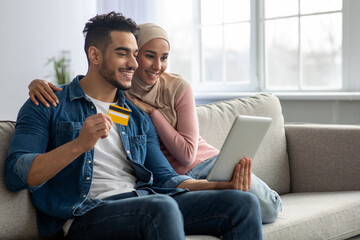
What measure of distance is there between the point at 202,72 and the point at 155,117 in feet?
7.75

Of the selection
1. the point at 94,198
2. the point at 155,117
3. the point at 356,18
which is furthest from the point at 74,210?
the point at 356,18

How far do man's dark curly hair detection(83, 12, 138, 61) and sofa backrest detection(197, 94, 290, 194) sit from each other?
0.64 meters

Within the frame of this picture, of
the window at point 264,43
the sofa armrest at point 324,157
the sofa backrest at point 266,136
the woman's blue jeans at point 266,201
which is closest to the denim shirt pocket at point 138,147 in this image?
the woman's blue jeans at point 266,201

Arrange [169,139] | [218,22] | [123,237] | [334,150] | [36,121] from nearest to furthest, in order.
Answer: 1. [123,237]
2. [36,121]
3. [169,139]
4. [334,150]
5. [218,22]

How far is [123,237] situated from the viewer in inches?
59.0

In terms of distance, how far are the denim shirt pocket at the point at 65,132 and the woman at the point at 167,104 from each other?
385 mm

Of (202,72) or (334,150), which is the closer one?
(334,150)

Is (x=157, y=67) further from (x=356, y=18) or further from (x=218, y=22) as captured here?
(x=218, y=22)

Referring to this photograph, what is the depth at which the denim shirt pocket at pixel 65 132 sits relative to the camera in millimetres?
1673

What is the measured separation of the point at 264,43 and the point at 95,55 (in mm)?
2238

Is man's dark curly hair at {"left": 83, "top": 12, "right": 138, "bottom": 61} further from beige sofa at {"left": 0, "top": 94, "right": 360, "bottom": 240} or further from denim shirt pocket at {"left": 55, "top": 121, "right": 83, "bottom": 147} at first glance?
beige sofa at {"left": 0, "top": 94, "right": 360, "bottom": 240}

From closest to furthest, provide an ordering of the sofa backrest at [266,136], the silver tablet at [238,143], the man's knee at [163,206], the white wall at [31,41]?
the man's knee at [163,206] → the silver tablet at [238,143] → the sofa backrest at [266,136] → the white wall at [31,41]

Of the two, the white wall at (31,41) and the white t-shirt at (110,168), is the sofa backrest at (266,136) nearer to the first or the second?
the white t-shirt at (110,168)

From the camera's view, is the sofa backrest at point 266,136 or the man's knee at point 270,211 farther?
the sofa backrest at point 266,136
